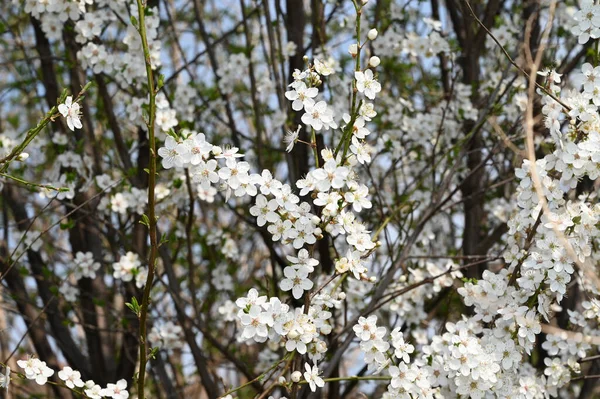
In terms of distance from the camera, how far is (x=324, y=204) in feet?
7.86

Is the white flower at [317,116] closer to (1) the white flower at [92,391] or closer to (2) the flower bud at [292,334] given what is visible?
(2) the flower bud at [292,334]

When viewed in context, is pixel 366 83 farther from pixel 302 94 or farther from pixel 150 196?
pixel 150 196

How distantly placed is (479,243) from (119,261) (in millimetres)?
1915

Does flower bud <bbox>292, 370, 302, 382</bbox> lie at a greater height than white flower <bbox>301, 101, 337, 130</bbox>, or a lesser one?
lesser

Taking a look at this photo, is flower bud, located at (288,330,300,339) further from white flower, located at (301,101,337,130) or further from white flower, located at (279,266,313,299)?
white flower, located at (301,101,337,130)

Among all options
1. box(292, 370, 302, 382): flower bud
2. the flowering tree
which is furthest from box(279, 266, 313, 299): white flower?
box(292, 370, 302, 382): flower bud

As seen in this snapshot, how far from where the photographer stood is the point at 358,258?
2.50 m

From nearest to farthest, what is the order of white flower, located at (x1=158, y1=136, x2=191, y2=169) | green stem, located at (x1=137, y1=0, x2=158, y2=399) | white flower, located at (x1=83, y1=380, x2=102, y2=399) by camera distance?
Result: green stem, located at (x1=137, y1=0, x2=158, y2=399) < white flower, located at (x1=158, y1=136, x2=191, y2=169) < white flower, located at (x1=83, y1=380, x2=102, y2=399)

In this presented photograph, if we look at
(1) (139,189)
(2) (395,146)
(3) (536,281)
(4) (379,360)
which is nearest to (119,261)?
(1) (139,189)

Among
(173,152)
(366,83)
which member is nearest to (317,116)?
(366,83)

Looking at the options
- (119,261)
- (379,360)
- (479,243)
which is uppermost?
(119,261)

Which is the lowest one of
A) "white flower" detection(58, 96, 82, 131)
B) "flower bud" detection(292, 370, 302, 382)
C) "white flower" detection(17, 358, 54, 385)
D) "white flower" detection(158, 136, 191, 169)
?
"flower bud" detection(292, 370, 302, 382)

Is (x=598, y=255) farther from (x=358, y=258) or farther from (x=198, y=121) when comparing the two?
(x=198, y=121)

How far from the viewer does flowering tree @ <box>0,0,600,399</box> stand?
8.16 feet
